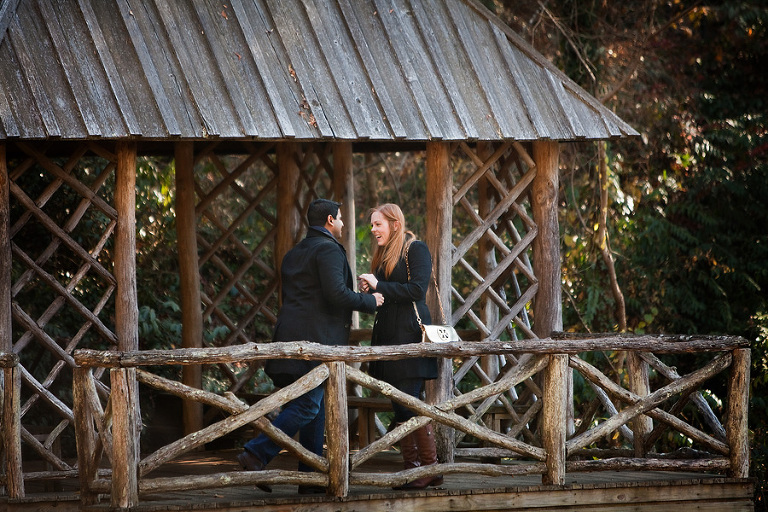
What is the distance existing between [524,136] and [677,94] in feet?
26.1

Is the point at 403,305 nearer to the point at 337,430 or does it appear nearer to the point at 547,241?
the point at 337,430

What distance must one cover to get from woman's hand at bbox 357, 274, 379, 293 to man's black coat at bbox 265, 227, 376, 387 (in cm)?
11

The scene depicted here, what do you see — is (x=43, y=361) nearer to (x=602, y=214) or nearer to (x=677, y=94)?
(x=602, y=214)

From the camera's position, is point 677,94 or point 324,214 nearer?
point 324,214

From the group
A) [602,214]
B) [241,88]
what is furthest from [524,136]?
[602,214]

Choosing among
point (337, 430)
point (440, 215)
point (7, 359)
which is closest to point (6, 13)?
point (7, 359)

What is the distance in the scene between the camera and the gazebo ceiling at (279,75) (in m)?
7.91

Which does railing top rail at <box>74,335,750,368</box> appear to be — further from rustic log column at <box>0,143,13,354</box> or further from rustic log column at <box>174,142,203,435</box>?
rustic log column at <box>174,142,203,435</box>

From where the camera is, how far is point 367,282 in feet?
23.8

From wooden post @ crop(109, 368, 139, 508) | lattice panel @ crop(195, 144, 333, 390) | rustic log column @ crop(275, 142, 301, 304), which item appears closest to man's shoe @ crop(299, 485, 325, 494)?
wooden post @ crop(109, 368, 139, 508)

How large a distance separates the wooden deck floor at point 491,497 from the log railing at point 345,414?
0.36 ft

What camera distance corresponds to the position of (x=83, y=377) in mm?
6730

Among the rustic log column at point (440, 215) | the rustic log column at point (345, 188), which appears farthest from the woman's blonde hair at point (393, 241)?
the rustic log column at point (345, 188)

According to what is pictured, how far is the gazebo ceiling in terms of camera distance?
25.9 feet
